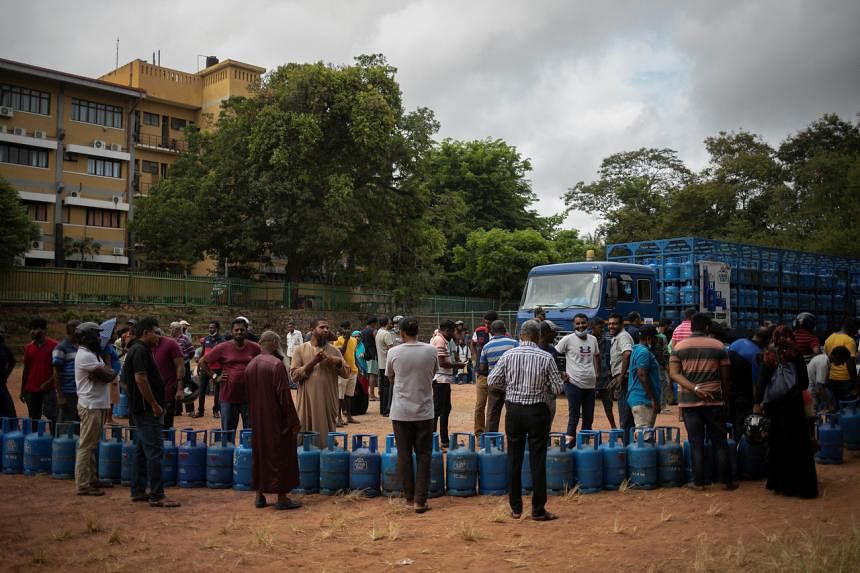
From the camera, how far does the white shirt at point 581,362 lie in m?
10.8

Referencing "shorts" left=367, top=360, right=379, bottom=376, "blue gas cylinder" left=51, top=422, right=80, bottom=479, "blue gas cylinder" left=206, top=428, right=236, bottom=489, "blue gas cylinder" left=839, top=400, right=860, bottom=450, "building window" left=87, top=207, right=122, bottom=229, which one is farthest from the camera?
"building window" left=87, top=207, right=122, bottom=229

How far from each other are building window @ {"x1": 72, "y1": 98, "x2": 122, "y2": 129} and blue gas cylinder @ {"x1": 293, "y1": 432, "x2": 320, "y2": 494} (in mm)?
39077

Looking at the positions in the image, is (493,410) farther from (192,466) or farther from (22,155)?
(22,155)

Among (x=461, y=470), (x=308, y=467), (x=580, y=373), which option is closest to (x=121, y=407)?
(x=308, y=467)

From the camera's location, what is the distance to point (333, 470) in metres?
8.82

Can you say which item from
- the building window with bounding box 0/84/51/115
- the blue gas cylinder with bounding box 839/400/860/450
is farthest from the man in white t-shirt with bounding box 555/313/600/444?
the building window with bounding box 0/84/51/115

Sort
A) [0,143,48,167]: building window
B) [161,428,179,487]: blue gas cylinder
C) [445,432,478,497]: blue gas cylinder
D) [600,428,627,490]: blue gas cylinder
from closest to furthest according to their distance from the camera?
[445,432,478,497]: blue gas cylinder
[600,428,627,490]: blue gas cylinder
[161,428,179,487]: blue gas cylinder
[0,143,48,167]: building window

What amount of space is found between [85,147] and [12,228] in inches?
468

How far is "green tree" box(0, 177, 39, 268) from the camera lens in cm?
3038

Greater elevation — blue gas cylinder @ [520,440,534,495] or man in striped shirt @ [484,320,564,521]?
man in striped shirt @ [484,320,564,521]

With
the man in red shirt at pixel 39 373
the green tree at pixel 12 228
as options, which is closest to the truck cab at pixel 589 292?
the man in red shirt at pixel 39 373

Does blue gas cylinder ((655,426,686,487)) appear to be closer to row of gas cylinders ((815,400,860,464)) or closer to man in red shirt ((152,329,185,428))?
row of gas cylinders ((815,400,860,464))

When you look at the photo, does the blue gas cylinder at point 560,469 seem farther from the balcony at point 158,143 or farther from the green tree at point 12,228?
the balcony at point 158,143

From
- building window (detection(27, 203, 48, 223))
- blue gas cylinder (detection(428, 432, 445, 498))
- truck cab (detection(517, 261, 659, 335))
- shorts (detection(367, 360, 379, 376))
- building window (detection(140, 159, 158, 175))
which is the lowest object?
→ blue gas cylinder (detection(428, 432, 445, 498))
